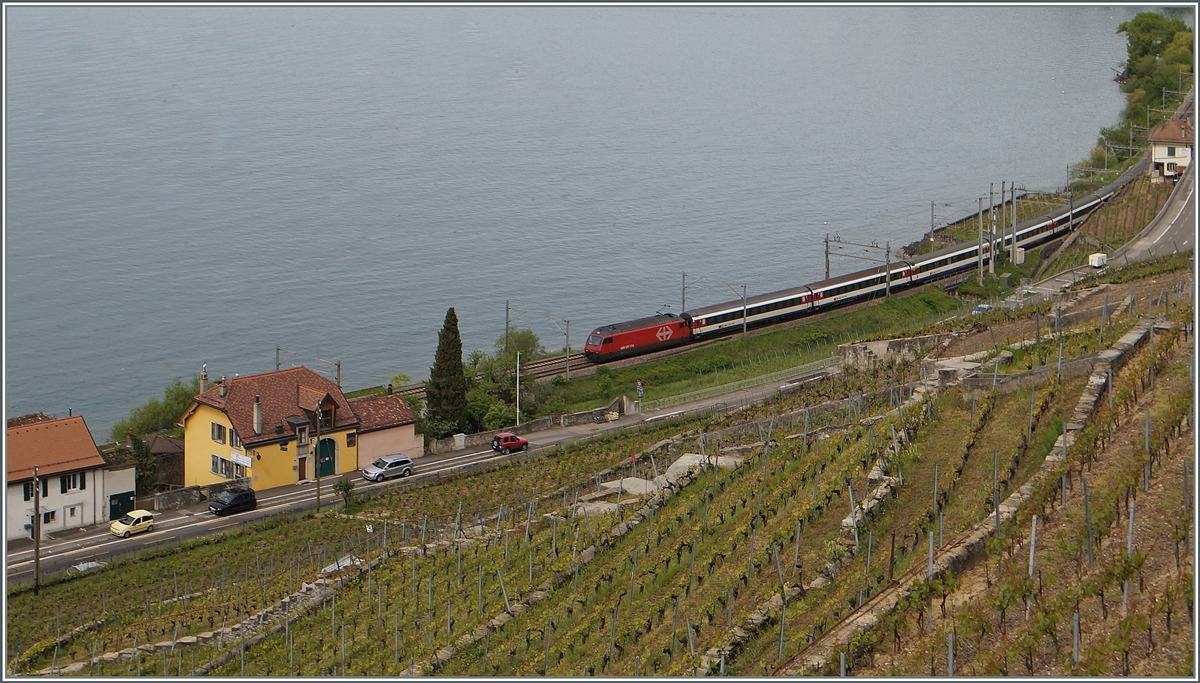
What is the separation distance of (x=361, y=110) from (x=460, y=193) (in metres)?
29.8

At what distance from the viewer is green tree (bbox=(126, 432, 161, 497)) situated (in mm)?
54250

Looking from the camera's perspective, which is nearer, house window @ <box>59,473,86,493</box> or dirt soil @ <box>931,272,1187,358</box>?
dirt soil @ <box>931,272,1187,358</box>

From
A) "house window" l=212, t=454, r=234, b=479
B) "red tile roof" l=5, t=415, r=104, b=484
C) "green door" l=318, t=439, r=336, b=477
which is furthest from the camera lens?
"green door" l=318, t=439, r=336, b=477

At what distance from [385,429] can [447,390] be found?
4760 mm

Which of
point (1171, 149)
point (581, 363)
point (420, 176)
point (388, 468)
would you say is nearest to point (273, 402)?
point (388, 468)

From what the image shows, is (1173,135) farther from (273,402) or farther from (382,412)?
(273,402)

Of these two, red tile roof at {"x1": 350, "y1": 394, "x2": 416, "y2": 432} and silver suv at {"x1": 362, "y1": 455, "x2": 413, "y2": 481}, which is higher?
red tile roof at {"x1": 350, "y1": 394, "x2": 416, "y2": 432}

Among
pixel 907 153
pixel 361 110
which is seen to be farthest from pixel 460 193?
pixel 907 153

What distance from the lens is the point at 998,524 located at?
2277 centimetres

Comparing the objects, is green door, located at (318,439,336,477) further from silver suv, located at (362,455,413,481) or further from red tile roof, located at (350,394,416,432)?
silver suv, located at (362,455,413,481)

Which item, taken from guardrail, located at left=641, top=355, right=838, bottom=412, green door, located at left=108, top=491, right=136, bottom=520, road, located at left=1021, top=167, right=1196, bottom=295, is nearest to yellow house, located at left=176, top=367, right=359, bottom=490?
green door, located at left=108, top=491, right=136, bottom=520

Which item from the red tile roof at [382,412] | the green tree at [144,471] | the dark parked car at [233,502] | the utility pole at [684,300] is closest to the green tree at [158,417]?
the green tree at [144,471]

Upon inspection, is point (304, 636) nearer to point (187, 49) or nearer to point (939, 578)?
point (939, 578)

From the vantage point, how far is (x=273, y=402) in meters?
56.6
